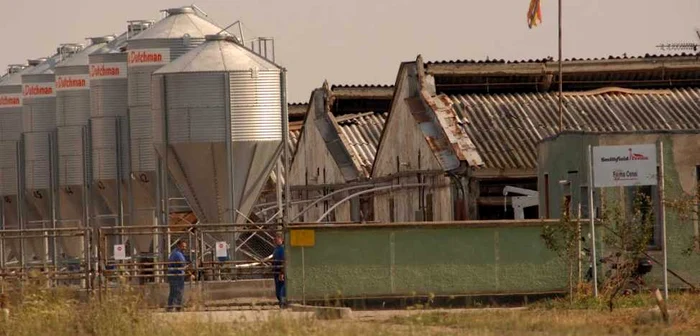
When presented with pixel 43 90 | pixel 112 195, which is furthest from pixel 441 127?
pixel 43 90

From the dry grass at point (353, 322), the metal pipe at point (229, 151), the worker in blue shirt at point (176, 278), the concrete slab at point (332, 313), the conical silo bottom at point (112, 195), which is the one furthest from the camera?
the conical silo bottom at point (112, 195)

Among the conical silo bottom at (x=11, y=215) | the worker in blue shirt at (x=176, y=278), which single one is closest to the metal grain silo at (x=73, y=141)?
the conical silo bottom at (x=11, y=215)

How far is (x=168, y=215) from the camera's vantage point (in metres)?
47.8

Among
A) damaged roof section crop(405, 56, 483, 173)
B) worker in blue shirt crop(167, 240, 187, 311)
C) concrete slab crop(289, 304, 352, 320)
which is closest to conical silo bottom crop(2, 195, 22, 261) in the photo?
damaged roof section crop(405, 56, 483, 173)

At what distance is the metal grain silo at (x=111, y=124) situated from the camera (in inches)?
2060

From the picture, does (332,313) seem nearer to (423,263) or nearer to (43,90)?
(423,263)

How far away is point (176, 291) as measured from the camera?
116ft

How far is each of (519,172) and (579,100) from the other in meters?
6.52

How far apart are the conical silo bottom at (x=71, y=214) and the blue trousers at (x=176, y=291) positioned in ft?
63.9

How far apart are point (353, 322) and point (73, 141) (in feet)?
93.6

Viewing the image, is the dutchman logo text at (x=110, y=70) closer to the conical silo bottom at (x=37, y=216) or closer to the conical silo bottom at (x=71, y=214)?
the conical silo bottom at (x=71, y=214)

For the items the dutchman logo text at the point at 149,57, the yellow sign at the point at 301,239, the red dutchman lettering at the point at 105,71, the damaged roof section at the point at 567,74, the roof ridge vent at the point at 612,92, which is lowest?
the yellow sign at the point at 301,239

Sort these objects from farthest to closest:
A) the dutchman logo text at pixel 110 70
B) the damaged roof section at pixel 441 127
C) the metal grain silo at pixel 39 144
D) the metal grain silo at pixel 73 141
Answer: the metal grain silo at pixel 39 144 → the metal grain silo at pixel 73 141 → the dutchman logo text at pixel 110 70 → the damaged roof section at pixel 441 127

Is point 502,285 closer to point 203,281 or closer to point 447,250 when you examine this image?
point 447,250
